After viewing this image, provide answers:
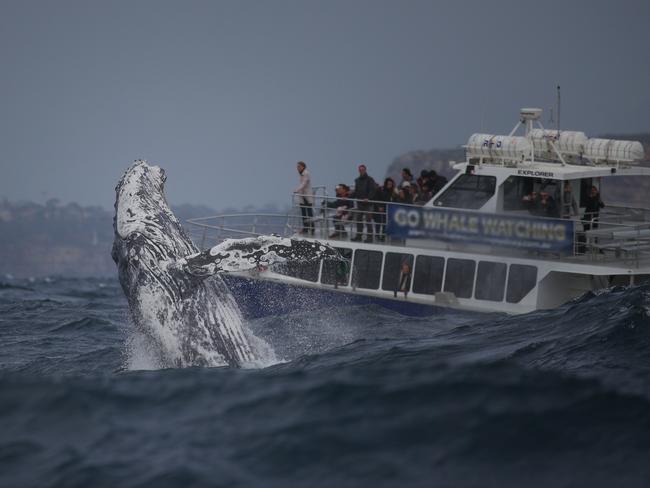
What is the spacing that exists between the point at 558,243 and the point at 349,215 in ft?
16.8

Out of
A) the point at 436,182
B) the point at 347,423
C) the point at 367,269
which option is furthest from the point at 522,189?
the point at 347,423

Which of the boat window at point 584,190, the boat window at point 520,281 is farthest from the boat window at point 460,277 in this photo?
the boat window at point 584,190

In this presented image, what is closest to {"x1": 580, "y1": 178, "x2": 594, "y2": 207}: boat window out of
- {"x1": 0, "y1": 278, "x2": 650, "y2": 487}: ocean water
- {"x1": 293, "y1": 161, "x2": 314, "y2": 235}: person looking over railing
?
{"x1": 293, "y1": 161, "x2": 314, "y2": 235}: person looking over railing

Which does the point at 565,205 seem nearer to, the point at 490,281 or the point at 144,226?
the point at 490,281

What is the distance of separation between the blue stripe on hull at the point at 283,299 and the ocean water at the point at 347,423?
9.46 m

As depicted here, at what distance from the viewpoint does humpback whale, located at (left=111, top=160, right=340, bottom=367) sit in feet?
37.4

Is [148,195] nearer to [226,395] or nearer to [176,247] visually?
[176,247]

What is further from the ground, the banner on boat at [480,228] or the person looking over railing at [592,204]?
the person looking over railing at [592,204]

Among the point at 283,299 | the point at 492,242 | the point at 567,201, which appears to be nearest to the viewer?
the point at 492,242

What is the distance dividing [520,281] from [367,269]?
11.0 ft

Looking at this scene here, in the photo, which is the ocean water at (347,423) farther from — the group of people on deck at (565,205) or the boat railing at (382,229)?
the group of people on deck at (565,205)

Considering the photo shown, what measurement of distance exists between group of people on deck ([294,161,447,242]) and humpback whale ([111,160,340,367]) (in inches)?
334

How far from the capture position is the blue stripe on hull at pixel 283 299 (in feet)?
69.9

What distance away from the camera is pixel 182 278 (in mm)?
11992
